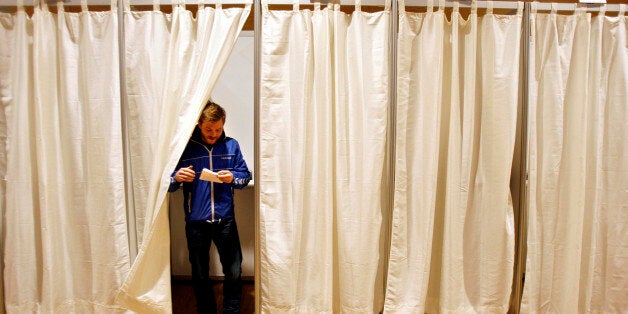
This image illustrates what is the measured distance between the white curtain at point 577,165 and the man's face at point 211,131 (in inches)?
62.1

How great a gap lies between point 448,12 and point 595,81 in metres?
0.82

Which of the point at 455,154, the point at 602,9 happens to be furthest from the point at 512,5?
the point at 455,154

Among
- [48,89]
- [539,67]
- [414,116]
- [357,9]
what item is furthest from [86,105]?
[539,67]

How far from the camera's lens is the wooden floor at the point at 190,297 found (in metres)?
2.67

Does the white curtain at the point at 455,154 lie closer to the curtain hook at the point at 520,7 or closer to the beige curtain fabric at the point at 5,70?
the curtain hook at the point at 520,7

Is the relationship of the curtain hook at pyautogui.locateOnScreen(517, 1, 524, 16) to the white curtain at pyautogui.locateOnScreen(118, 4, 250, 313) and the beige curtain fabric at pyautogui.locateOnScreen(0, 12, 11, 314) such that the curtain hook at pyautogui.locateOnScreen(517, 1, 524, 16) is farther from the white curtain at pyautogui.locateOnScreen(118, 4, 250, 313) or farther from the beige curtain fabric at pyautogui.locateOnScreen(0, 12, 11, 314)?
the beige curtain fabric at pyautogui.locateOnScreen(0, 12, 11, 314)

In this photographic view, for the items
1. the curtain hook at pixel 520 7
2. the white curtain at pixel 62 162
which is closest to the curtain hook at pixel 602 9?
the curtain hook at pixel 520 7

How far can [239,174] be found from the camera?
7.84 ft

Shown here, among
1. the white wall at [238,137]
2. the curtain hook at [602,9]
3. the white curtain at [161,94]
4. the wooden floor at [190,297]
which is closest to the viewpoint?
the white curtain at [161,94]

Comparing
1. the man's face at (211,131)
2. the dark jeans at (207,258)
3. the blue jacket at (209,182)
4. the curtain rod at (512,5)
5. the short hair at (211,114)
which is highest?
the curtain rod at (512,5)

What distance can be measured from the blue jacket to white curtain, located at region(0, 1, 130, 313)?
33 cm

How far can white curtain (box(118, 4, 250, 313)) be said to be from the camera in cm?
223

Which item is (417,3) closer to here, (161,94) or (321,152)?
(321,152)

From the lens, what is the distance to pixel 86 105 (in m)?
2.32
